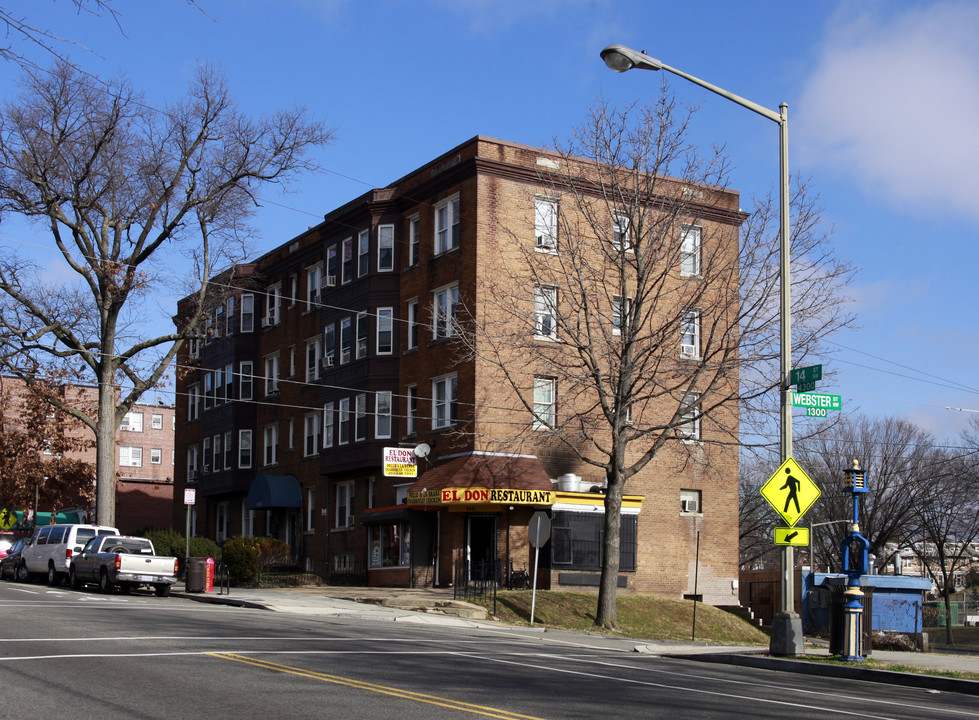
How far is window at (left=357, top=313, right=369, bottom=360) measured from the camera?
4288 cm

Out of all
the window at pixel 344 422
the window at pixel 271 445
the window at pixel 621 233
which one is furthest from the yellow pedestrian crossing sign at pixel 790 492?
the window at pixel 271 445

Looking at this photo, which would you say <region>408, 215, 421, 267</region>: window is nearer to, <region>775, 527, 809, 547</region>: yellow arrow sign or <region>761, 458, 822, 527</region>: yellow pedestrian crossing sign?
<region>761, 458, 822, 527</region>: yellow pedestrian crossing sign

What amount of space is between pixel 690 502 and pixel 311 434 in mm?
16977

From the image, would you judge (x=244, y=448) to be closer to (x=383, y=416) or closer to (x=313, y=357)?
(x=313, y=357)

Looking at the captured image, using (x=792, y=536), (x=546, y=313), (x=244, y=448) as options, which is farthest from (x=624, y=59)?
(x=244, y=448)

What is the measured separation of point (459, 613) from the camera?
96.3 feet

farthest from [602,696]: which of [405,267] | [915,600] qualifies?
[405,267]

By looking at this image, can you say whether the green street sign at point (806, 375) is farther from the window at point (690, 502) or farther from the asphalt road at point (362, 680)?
the window at point (690, 502)

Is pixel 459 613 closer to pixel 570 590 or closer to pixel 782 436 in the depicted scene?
pixel 570 590

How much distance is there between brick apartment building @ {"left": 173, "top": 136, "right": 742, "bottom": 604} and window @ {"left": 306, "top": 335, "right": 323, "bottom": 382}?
0.31ft

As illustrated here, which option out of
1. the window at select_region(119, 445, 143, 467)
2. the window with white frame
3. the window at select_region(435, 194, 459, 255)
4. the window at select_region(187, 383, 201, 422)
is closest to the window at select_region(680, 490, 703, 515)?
the window at select_region(435, 194, 459, 255)

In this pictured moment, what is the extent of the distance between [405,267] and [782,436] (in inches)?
961

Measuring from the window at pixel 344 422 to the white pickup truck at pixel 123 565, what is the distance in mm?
11552

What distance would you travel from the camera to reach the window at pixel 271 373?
2021 inches
